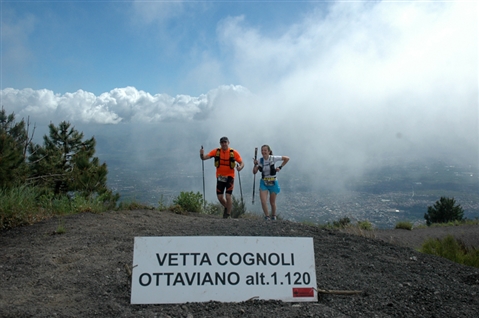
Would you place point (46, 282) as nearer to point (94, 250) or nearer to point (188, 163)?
point (94, 250)

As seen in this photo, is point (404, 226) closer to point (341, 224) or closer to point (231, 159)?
point (341, 224)

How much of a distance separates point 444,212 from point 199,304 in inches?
862

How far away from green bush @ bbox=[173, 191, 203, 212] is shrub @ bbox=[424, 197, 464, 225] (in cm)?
1639

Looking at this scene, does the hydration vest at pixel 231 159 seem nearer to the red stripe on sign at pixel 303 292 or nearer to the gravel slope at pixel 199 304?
the gravel slope at pixel 199 304

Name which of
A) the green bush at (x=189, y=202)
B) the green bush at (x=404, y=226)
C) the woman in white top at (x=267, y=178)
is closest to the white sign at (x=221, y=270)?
the woman in white top at (x=267, y=178)

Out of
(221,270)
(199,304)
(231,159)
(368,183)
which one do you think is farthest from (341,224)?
(368,183)

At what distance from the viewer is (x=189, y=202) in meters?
9.91

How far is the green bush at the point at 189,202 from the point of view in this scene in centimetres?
988

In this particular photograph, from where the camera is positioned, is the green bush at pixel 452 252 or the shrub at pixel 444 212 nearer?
the green bush at pixel 452 252

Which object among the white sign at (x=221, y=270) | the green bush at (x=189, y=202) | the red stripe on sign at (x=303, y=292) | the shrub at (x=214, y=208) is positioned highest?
the green bush at (x=189, y=202)

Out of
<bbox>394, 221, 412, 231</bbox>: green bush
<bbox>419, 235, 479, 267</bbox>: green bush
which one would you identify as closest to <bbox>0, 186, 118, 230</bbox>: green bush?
<bbox>419, 235, 479, 267</bbox>: green bush

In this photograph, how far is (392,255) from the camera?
18.8 feet

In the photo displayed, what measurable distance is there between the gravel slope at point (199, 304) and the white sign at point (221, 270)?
4.0 inches

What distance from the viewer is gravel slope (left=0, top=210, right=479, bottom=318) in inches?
141
